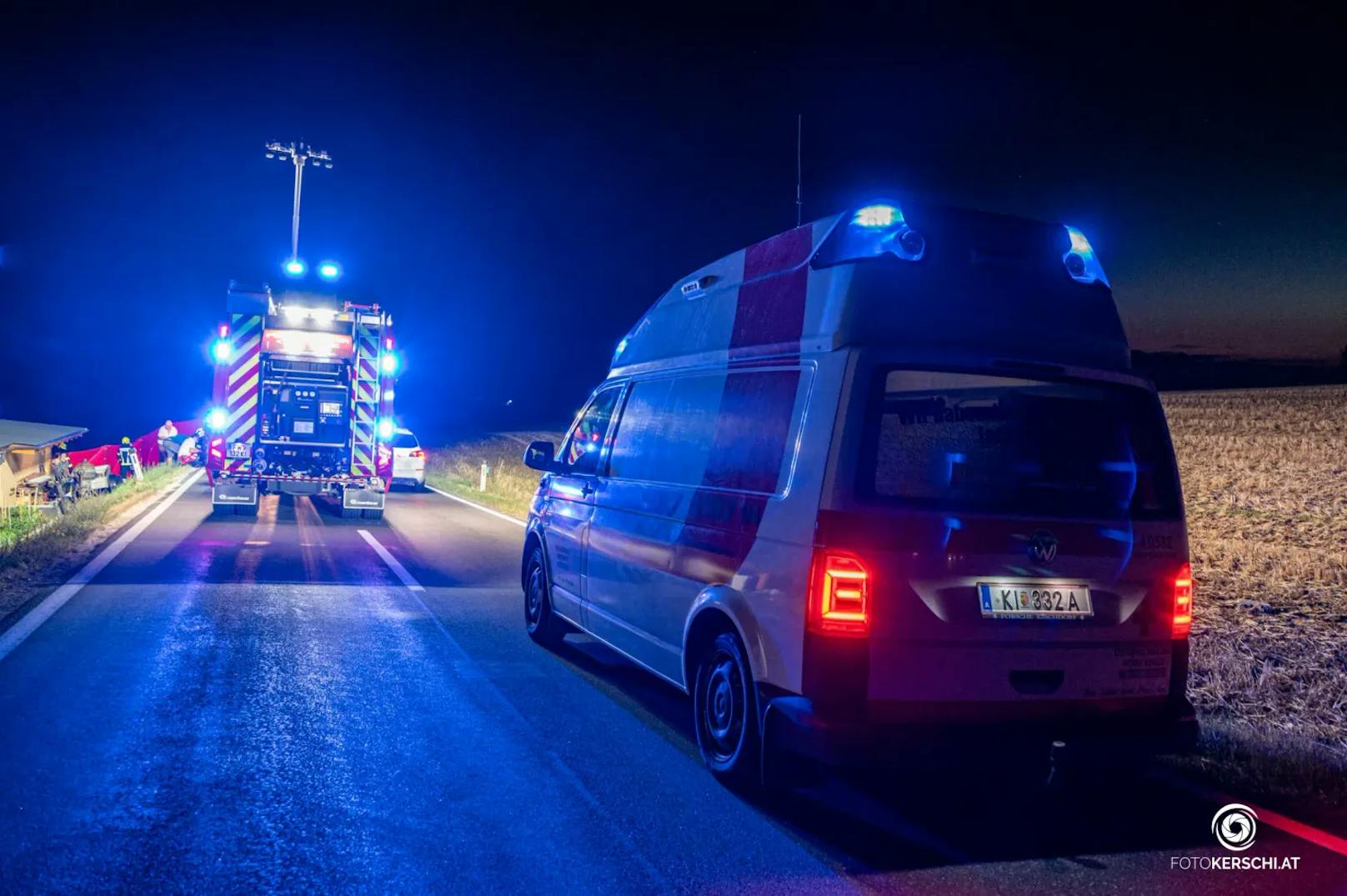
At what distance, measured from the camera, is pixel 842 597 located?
409cm

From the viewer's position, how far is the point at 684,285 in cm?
635

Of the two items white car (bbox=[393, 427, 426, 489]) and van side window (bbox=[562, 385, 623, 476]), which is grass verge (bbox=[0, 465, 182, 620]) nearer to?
van side window (bbox=[562, 385, 623, 476])

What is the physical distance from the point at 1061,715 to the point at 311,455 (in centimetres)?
1484

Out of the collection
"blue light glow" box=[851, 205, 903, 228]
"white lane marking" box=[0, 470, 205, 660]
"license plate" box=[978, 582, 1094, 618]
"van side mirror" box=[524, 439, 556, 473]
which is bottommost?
"white lane marking" box=[0, 470, 205, 660]

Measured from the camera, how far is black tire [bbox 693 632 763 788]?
4641mm

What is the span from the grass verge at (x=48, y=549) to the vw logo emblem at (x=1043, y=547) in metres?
7.74

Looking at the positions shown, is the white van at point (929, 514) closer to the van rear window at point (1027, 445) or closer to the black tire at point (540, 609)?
the van rear window at point (1027, 445)

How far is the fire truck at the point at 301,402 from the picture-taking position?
16250mm

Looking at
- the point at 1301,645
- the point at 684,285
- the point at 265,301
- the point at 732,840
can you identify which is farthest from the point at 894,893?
the point at 265,301

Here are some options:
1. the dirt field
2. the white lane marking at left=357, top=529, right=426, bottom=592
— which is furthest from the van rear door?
the white lane marking at left=357, top=529, right=426, bottom=592

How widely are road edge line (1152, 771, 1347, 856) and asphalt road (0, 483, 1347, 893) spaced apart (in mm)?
61

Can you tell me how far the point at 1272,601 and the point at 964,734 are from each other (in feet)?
21.9

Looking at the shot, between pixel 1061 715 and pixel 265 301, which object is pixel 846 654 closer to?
pixel 1061 715

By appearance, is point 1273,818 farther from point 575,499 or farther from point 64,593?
point 64,593
